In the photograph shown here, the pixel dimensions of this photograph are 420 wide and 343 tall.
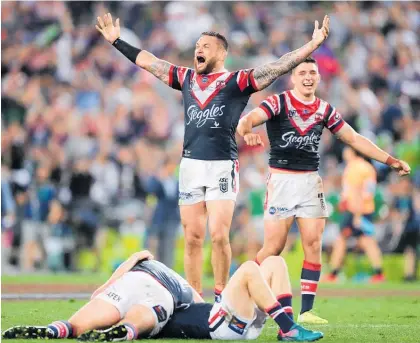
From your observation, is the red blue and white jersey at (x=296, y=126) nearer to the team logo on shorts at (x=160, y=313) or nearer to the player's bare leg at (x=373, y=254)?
the team logo on shorts at (x=160, y=313)

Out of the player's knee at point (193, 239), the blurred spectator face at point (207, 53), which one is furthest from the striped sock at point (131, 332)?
the blurred spectator face at point (207, 53)

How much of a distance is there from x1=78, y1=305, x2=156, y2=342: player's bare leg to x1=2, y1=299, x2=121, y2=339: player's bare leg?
0.11 m

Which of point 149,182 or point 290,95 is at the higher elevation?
point 290,95

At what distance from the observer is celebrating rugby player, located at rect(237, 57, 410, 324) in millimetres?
10344

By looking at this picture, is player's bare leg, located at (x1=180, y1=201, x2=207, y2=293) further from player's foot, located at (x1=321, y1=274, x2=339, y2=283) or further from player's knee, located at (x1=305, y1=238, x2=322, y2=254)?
player's foot, located at (x1=321, y1=274, x2=339, y2=283)

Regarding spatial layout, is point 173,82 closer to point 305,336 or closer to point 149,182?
point 305,336

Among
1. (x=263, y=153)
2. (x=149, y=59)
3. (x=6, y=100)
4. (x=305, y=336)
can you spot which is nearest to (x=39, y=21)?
(x=6, y=100)

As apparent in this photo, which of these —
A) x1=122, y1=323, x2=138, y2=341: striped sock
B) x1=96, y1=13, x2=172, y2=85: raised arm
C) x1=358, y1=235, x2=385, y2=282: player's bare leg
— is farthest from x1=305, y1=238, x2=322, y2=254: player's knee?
x1=358, y1=235, x2=385, y2=282: player's bare leg

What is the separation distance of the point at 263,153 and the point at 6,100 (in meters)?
5.37

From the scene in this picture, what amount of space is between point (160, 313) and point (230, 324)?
0.51m

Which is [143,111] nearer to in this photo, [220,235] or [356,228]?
[356,228]

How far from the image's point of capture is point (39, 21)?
78.0 ft

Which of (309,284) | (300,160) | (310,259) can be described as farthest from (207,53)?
(309,284)

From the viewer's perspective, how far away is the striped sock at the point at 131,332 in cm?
745
